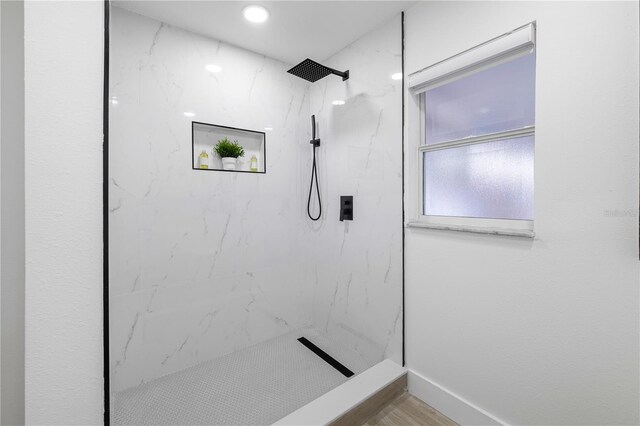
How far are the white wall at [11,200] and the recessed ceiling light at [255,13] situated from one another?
147 centimetres

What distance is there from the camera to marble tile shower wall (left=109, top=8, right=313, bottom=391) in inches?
71.4

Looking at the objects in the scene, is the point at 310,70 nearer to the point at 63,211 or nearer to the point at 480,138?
the point at 480,138

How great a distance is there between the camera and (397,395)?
180 cm

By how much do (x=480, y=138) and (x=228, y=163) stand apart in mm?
1677

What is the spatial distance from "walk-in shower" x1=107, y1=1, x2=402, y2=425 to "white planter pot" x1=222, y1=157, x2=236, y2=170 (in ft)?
0.05

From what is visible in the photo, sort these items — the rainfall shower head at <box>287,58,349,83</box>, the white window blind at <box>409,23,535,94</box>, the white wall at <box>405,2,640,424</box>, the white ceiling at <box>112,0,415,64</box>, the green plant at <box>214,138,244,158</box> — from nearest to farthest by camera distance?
the white wall at <box>405,2,640,424</box>, the white window blind at <box>409,23,535,94</box>, the white ceiling at <box>112,0,415,64</box>, the rainfall shower head at <box>287,58,349,83</box>, the green plant at <box>214,138,244,158</box>

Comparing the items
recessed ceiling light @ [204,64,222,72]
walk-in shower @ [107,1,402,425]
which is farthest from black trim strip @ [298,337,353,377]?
recessed ceiling light @ [204,64,222,72]

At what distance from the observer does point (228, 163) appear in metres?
2.20

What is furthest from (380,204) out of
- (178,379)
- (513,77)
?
(178,379)

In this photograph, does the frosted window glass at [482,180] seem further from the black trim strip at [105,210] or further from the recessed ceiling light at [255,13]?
the black trim strip at [105,210]

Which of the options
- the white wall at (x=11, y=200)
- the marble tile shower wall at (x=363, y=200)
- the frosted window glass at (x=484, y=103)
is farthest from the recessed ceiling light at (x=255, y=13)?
the white wall at (x=11, y=200)

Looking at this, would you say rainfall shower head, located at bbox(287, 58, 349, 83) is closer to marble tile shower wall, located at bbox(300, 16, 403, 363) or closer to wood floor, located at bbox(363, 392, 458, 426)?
marble tile shower wall, located at bbox(300, 16, 403, 363)

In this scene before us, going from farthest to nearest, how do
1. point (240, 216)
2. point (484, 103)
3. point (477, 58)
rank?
point (240, 216), point (484, 103), point (477, 58)

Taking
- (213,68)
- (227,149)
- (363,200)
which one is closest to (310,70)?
(213,68)
